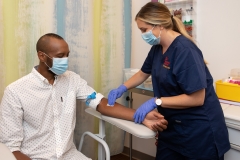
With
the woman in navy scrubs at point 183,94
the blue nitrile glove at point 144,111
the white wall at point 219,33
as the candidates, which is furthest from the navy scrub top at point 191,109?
the white wall at point 219,33

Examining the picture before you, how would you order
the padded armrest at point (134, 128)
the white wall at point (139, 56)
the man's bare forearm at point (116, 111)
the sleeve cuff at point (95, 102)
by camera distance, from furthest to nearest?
the white wall at point (139, 56)
the sleeve cuff at point (95, 102)
the man's bare forearm at point (116, 111)
the padded armrest at point (134, 128)

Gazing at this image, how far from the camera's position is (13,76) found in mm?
1597

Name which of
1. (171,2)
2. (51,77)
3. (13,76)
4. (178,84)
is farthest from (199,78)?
(13,76)

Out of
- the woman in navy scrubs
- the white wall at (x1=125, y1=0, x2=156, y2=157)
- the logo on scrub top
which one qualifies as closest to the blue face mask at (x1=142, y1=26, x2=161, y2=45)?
the woman in navy scrubs

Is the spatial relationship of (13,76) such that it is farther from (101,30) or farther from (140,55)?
(140,55)

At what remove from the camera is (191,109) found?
1.34 m

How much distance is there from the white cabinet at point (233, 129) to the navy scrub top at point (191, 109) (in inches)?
2.8

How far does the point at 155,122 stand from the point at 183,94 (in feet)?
0.72

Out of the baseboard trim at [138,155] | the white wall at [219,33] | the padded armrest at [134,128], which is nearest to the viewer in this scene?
the padded armrest at [134,128]

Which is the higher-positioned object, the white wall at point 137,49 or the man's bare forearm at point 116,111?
the white wall at point 137,49

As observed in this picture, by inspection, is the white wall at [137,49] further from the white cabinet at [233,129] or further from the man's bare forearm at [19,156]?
the man's bare forearm at [19,156]

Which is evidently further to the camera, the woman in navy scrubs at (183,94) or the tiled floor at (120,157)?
the tiled floor at (120,157)

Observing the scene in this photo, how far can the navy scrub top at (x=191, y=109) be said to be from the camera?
127 cm

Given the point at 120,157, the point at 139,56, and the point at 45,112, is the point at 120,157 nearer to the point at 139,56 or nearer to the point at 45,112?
the point at 139,56
